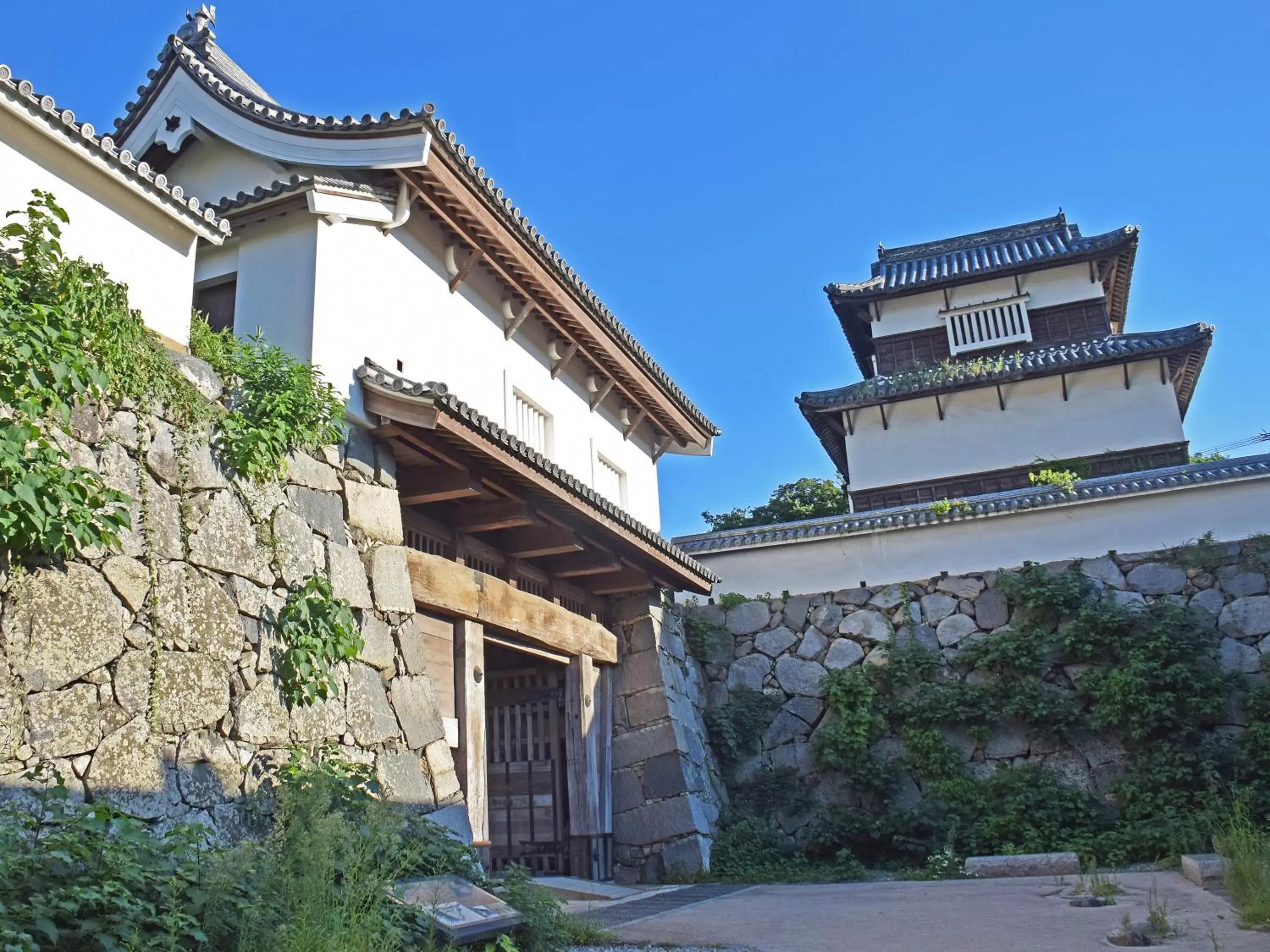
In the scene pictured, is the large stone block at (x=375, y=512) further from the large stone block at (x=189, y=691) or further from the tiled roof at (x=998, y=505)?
the tiled roof at (x=998, y=505)

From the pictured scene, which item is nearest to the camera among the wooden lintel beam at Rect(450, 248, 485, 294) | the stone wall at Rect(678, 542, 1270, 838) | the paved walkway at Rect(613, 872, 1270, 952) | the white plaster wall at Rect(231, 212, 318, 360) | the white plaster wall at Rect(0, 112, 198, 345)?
the paved walkway at Rect(613, 872, 1270, 952)

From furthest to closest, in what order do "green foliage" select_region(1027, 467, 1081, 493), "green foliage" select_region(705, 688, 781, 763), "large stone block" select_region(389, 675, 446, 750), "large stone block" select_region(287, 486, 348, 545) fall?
"green foliage" select_region(1027, 467, 1081, 493)
"green foliage" select_region(705, 688, 781, 763)
"large stone block" select_region(389, 675, 446, 750)
"large stone block" select_region(287, 486, 348, 545)

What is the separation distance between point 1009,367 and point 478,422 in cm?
1555

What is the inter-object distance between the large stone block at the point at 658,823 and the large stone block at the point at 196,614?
620 cm

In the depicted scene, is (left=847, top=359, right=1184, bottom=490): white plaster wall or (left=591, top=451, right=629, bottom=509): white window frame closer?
(left=591, top=451, right=629, bottom=509): white window frame

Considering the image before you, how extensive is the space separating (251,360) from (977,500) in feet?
35.5

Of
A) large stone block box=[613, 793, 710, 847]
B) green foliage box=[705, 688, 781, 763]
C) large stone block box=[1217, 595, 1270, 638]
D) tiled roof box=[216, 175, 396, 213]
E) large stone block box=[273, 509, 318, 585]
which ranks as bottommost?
large stone block box=[613, 793, 710, 847]

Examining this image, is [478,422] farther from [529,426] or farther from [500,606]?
[529,426]

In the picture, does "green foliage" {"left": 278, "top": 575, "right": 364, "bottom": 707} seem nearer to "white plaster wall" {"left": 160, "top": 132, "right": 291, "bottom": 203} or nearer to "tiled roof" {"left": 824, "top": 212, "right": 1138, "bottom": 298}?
"white plaster wall" {"left": 160, "top": 132, "right": 291, "bottom": 203}

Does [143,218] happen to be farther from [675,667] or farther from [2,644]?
[675,667]

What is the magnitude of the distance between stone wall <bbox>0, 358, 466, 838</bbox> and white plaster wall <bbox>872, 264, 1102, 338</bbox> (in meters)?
17.5

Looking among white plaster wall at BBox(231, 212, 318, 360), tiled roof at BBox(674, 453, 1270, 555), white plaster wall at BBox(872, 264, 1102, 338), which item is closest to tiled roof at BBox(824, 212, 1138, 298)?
white plaster wall at BBox(872, 264, 1102, 338)

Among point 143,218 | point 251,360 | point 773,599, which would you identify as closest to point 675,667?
point 773,599

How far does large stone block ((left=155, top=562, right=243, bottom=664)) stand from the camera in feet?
19.7
